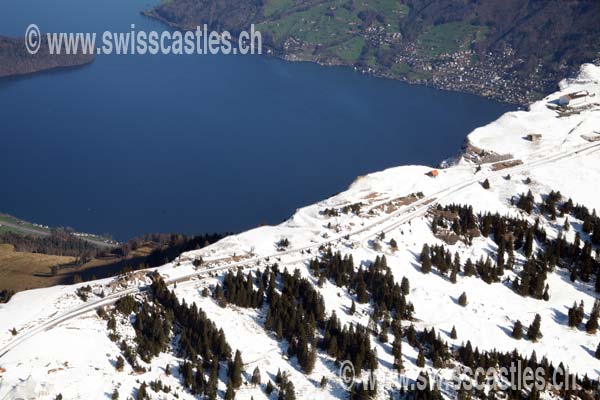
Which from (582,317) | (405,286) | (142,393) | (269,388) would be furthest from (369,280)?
(142,393)

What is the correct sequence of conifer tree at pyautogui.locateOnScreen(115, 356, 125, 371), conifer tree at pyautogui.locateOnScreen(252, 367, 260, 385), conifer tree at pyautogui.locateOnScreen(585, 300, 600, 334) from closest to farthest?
conifer tree at pyautogui.locateOnScreen(115, 356, 125, 371) < conifer tree at pyautogui.locateOnScreen(252, 367, 260, 385) < conifer tree at pyautogui.locateOnScreen(585, 300, 600, 334)

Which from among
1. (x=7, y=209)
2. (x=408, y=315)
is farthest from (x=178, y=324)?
(x=7, y=209)

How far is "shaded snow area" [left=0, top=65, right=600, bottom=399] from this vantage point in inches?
2157

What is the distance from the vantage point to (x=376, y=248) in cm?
7269

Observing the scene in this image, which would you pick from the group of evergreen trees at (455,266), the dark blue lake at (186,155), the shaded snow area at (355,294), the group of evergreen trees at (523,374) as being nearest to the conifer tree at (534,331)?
the shaded snow area at (355,294)

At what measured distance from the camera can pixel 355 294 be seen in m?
67.1

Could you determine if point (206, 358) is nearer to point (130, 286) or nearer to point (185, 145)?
point (130, 286)

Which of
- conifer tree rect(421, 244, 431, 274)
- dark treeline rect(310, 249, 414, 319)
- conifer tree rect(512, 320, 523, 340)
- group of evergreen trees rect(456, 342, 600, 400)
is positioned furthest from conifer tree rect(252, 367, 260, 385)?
conifer tree rect(512, 320, 523, 340)

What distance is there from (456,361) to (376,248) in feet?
51.4

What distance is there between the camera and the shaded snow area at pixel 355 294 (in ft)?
180

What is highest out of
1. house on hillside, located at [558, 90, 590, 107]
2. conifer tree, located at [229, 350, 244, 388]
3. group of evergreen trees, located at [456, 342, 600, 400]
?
house on hillside, located at [558, 90, 590, 107]

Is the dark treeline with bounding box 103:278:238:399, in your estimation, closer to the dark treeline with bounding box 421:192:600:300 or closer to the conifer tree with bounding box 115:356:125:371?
the conifer tree with bounding box 115:356:125:371

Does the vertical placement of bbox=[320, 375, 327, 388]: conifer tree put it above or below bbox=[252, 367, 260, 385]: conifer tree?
below

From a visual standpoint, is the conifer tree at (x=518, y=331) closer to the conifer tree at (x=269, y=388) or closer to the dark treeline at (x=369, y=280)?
the dark treeline at (x=369, y=280)
